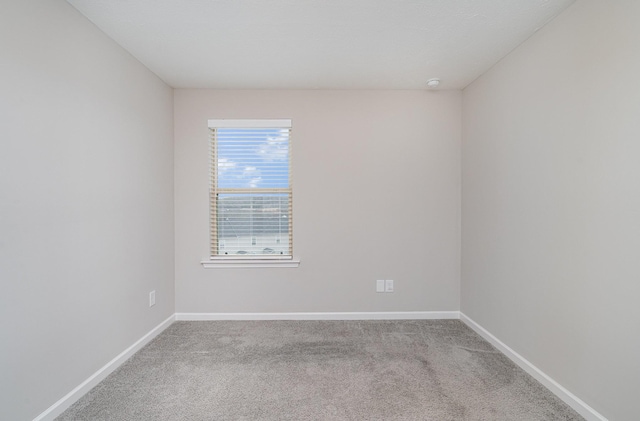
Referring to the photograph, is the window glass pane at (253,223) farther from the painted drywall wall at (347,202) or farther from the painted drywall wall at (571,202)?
the painted drywall wall at (571,202)

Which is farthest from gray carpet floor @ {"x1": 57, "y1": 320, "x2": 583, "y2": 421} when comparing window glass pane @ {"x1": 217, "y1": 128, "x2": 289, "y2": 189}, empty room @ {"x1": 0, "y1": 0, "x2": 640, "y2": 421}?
window glass pane @ {"x1": 217, "y1": 128, "x2": 289, "y2": 189}

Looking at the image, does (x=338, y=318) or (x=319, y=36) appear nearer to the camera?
(x=319, y=36)

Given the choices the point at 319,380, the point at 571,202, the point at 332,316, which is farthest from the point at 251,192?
the point at 571,202

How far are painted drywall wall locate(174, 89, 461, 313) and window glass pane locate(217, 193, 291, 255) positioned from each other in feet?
0.54

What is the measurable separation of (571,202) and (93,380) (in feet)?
10.9

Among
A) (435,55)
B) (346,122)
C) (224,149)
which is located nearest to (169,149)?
(224,149)

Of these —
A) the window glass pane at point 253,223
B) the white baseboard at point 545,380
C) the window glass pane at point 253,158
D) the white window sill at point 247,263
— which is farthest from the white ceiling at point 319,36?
the white baseboard at point 545,380

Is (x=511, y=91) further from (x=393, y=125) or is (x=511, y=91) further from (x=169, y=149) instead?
(x=169, y=149)

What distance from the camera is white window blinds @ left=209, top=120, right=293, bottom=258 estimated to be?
3166 millimetres

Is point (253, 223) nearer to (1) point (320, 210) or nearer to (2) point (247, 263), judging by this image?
(2) point (247, 263)

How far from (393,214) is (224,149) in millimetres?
1969

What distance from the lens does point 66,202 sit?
1.80 metres

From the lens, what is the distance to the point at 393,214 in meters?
3.16

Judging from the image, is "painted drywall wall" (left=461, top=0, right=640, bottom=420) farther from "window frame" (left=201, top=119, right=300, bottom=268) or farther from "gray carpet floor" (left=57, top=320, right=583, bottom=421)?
"window frame" (left=201, top=119, right=300, bottom=268)
